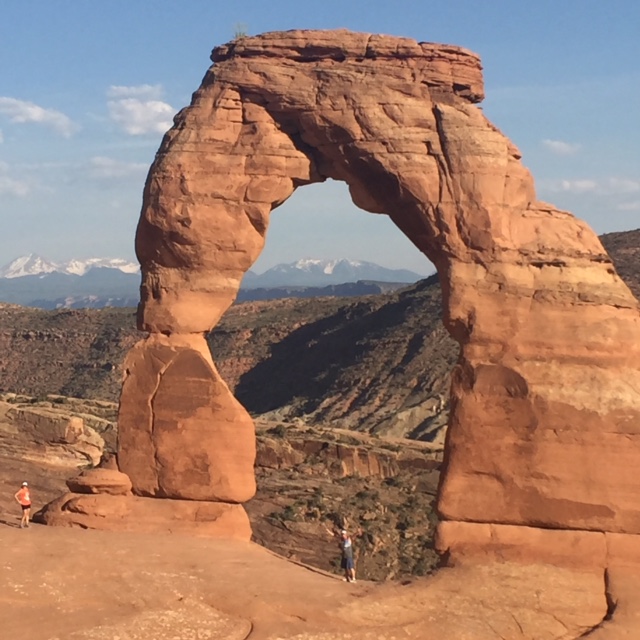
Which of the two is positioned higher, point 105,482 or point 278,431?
point 105,482

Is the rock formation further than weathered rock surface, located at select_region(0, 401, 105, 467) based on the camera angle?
No

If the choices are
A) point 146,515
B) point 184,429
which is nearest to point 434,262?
point 184,429

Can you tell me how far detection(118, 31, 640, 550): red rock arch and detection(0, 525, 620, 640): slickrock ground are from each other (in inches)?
57.7

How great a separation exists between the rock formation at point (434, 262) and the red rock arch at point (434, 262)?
29 millimetres

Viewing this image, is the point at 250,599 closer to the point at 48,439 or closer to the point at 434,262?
the point at 434,262

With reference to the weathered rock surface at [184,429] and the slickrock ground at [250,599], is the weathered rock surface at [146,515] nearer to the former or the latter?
the weathered rock surface at [184,429]

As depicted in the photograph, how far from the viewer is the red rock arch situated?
56.9 feet

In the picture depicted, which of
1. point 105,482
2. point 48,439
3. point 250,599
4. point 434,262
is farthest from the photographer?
point 48,439

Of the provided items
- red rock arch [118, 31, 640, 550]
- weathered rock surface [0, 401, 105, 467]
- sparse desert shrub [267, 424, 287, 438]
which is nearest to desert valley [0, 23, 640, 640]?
red rock arch [118, 31, 640, 550]

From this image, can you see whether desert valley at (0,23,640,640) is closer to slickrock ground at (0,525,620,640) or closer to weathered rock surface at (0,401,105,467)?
slickrock ground at (0,525,620,640)

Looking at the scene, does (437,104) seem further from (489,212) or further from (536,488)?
(536,488)

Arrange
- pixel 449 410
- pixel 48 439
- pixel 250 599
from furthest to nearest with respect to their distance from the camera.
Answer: pixel 48 439
pixel 449 410
pixel 250 599

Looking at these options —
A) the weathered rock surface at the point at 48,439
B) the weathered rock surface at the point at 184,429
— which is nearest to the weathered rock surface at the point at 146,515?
the weathered rock surface at the point at 184,429

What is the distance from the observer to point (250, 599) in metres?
15.1
